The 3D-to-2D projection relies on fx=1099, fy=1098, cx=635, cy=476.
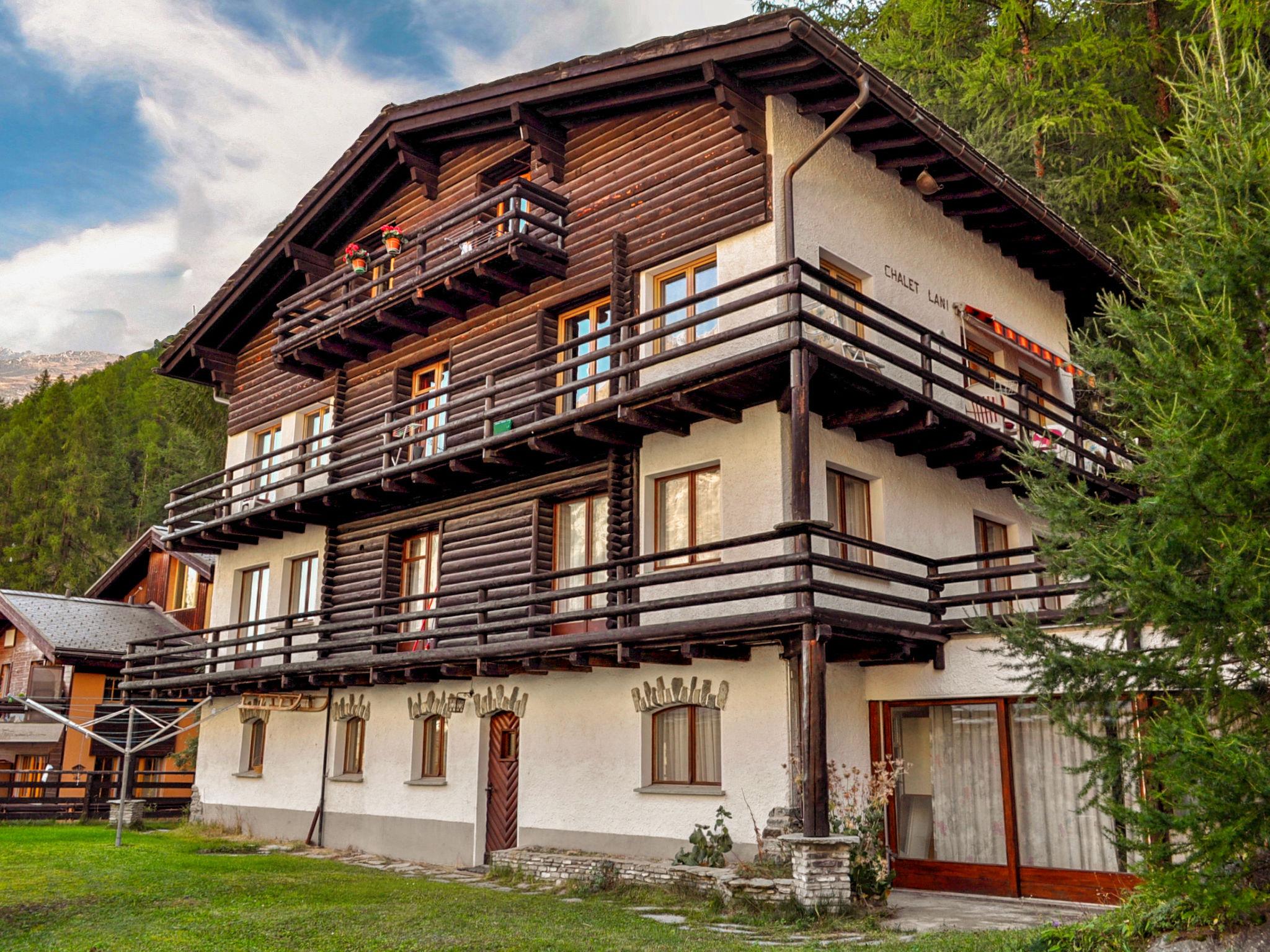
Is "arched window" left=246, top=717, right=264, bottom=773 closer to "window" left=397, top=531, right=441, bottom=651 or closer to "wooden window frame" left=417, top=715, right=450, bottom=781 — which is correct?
"window" left=397, top=531, right=441, bottom=651

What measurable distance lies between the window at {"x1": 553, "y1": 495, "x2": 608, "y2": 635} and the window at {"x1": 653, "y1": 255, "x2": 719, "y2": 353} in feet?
8.64

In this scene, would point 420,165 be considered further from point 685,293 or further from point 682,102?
point 685,293

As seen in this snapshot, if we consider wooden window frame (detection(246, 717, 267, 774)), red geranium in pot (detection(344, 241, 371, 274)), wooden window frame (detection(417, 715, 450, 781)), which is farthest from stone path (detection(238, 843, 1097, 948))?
red geranium in pot (detection(344, 241, 371, 274))

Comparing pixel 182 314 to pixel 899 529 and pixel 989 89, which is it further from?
pixel 899 529

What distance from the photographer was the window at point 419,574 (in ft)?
63.1

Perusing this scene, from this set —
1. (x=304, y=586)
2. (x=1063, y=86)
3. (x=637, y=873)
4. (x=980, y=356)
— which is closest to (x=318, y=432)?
(x=304, y=586)

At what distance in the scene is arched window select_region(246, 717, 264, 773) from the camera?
22.8m

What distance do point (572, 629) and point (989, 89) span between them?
51.9 feet

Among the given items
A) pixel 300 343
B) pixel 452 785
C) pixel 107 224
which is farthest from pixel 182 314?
pixel 452 785

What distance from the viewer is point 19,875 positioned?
14.8m

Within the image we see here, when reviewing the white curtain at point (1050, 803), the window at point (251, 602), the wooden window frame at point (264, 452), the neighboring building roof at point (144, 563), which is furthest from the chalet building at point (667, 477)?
the neighboring building roof at point (144, 563)

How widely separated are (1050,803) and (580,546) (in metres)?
7.49

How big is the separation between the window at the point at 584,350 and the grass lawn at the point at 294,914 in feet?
23.7

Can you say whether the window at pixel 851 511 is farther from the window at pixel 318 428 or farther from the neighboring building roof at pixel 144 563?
the neighboring building roof at pixel 144 563
